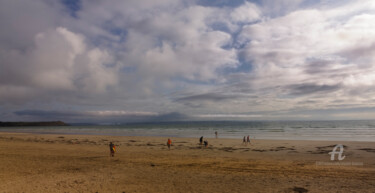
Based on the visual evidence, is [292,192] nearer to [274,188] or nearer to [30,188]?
[274,188]

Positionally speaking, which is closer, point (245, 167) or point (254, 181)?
point (254, 181)

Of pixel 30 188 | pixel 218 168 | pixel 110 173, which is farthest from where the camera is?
pixel 218 168

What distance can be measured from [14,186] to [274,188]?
1213 cm

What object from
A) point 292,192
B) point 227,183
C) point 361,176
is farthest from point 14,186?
point 361,176

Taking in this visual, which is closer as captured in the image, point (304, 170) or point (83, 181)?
point (83, 181)

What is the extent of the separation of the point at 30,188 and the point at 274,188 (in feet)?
36.7

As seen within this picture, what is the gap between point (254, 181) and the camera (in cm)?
1107

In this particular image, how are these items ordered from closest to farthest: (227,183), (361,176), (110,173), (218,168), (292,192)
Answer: (292,192), (227,183), (361,176), (110,173), (218,168)

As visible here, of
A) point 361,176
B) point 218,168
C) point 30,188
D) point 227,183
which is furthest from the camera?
point 218,168

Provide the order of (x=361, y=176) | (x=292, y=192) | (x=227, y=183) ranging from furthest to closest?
(x=361, y=176) < (x=227, y=183) < (x=292, y=192)

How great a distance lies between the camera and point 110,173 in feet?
42.8

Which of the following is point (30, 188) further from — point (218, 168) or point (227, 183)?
point (218, 168)

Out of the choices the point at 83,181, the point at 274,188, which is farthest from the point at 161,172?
the point at 274,188

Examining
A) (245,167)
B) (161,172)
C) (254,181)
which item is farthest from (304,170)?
(161,172)
